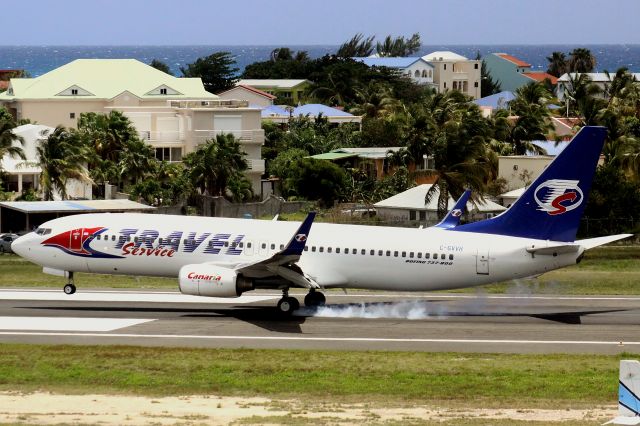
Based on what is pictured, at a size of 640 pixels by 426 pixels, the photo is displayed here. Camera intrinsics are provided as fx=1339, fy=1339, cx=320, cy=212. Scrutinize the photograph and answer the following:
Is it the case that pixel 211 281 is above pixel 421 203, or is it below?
above

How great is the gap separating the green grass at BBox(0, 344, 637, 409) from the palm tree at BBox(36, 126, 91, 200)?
150ft

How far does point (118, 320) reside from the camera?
47219 millimetres

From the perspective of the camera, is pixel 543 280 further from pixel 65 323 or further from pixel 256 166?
pixel 256 166

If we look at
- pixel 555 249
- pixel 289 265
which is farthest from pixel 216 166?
Answer: pixel 555 249

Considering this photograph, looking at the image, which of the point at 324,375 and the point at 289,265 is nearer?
the point at 324,375

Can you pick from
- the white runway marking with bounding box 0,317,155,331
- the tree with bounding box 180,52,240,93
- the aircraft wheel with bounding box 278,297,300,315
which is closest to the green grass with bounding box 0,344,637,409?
the white runway marking with bounding box 0,317,155,331

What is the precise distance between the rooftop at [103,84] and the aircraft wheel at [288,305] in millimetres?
86213

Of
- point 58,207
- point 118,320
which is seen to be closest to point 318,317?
point 118,320

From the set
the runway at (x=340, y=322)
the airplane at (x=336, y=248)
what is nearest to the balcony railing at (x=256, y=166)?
the runway at (x=340, y=322)

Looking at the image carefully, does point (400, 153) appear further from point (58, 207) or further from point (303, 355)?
point (303, 355)

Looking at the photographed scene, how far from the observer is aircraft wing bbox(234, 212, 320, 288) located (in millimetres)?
45281

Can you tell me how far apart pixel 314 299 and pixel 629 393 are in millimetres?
23266

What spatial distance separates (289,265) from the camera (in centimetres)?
4688

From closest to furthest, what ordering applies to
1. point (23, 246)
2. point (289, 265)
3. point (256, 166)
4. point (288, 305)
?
point (289, 265), point (288, 305), point (23, 246), point (256, 166)
